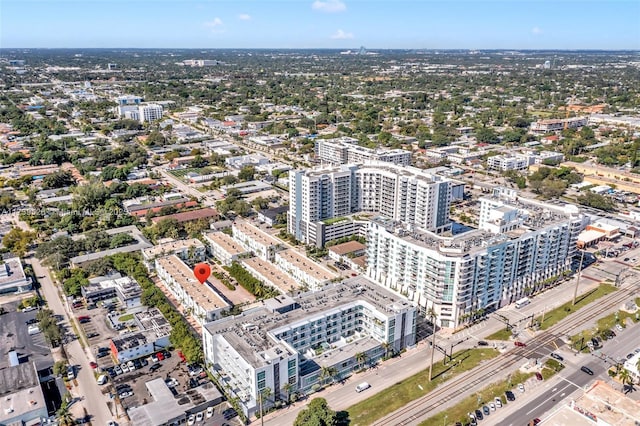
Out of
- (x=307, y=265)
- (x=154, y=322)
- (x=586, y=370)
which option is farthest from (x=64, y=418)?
(x=586, y=370)

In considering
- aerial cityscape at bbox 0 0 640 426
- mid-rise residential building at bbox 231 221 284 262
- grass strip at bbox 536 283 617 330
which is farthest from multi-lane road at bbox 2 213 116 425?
grass strip at bbox 536 283 617 330

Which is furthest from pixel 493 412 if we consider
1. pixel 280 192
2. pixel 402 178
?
pixel 280 192

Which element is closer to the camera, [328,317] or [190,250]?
[328,317]

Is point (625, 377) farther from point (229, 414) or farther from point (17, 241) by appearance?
point (17, 241)

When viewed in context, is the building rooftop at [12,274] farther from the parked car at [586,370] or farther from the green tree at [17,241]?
the parked car at [586,370]

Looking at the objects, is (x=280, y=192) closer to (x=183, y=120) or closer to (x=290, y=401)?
(x=290, y=401)
